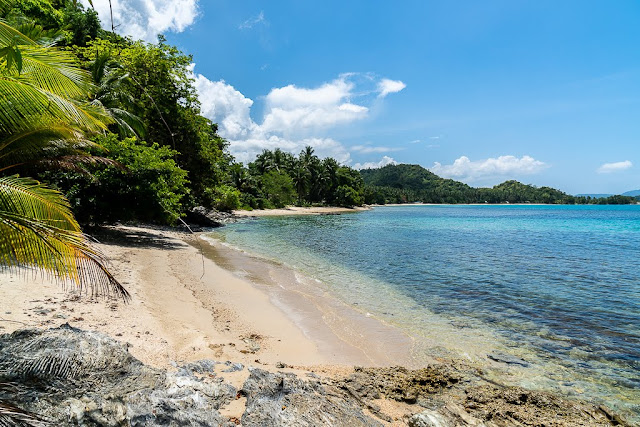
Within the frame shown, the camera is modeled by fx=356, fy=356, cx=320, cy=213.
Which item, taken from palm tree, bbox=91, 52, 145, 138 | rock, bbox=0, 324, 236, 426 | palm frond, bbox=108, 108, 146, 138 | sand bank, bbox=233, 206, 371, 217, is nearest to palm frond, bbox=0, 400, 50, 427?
rock, bbox=0, 324, 236, 426

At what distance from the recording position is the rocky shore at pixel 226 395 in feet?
9.80

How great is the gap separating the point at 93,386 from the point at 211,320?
4367 mm

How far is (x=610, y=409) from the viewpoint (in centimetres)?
515

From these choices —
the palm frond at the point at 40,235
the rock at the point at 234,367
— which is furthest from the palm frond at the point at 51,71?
the rock at the point at 234,367

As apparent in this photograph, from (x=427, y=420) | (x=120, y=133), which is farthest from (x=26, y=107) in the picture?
(x=120, y=133)

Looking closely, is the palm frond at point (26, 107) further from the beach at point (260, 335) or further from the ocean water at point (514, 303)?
the ocean water at point (514, 303)

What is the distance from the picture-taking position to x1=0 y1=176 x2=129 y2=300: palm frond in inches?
122

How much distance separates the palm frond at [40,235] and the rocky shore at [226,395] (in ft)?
2.47

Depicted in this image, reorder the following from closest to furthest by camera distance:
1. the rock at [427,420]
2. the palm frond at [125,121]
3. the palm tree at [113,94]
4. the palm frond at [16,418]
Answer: the palm frond at [16,418] → the rock at [427,420] → the palm frond at [125,121] → the palm tree at [113,94]

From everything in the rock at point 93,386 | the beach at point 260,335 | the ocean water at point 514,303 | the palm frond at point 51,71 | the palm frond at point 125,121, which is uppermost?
the palm frond at point 125,121

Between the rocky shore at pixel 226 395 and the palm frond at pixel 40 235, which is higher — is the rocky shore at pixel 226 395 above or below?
below

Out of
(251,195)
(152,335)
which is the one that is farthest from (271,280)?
(251,195)

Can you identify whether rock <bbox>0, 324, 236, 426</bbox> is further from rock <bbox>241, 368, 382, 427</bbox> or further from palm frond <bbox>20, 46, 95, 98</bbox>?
palm frond <bbox>20, 46, 95, 98</bbox>

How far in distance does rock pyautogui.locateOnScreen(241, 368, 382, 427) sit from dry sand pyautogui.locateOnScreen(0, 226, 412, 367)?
4.48 ft
